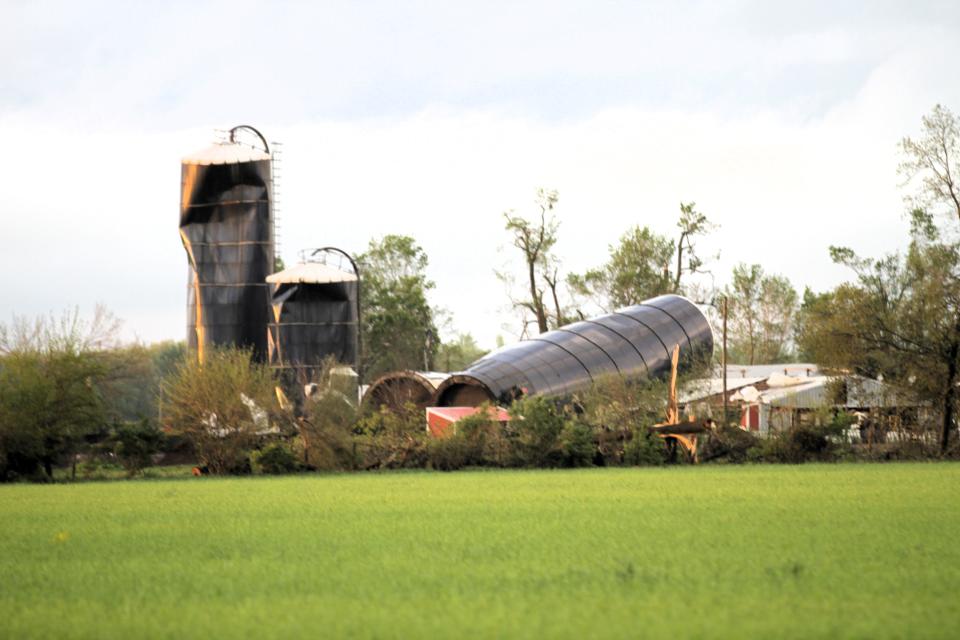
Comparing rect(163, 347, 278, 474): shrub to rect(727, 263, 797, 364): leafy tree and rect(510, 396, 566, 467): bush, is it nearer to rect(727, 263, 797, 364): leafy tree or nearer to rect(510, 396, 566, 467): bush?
rect(510, 396, 566, 467): bush

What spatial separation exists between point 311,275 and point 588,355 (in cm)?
1433

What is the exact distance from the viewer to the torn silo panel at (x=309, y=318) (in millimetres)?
54062

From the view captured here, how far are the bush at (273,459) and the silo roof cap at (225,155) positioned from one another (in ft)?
73.6

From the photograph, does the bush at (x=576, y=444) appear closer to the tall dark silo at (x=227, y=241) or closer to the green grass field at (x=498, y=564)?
the green grass field at (x=498, y=564)

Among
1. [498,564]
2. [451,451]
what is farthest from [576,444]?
[498,564]

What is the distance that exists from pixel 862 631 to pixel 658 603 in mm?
1693

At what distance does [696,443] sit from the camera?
33.9 metres

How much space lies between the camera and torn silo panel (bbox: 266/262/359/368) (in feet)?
177

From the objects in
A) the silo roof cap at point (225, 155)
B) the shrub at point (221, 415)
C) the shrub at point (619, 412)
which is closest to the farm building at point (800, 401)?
the shrub at point (619, 412)

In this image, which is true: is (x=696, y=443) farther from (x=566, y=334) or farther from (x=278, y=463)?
(x=566, y=334)

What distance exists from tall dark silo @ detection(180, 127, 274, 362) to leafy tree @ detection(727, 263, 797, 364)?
128 ft

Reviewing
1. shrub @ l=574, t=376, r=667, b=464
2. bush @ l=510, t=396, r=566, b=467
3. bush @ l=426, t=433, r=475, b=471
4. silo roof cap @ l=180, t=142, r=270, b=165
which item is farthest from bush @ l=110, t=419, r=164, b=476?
silo roof cap @ l=180, t=142, r=270, b=165

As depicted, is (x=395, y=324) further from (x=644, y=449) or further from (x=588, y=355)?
(x=644, y=449)

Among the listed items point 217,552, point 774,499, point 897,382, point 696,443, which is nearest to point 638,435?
point 696,443
